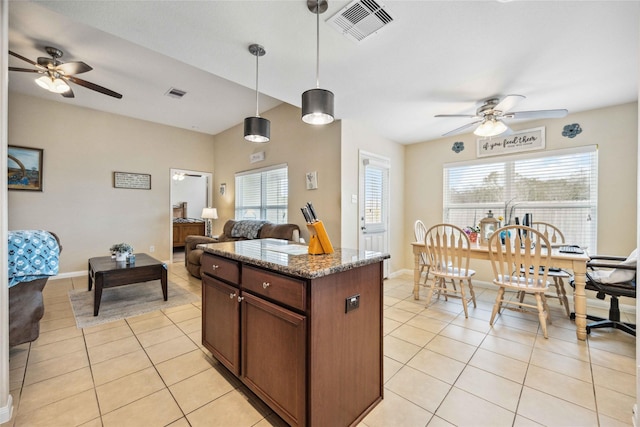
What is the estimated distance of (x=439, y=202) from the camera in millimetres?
4562

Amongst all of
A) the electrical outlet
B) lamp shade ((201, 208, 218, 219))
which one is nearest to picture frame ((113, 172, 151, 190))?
lamp shade ((201, 208, 218, 219))

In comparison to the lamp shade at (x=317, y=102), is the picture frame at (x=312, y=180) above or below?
below

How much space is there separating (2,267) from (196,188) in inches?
325

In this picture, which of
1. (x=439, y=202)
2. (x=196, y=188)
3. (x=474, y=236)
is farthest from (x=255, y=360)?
(x=196, y=188)

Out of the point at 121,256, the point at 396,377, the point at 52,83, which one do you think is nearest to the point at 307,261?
the point at 396,377

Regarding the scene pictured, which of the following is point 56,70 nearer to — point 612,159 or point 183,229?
point 183,229

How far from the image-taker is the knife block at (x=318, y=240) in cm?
161

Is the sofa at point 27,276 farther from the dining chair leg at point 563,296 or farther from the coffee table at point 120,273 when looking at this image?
the dining chair leg at point 563,296

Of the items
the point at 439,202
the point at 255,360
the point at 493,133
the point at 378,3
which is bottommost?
the point at 255,360

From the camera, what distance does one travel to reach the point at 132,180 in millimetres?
5254

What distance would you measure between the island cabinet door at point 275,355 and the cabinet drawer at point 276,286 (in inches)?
1.9

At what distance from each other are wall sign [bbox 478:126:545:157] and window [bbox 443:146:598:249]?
0.37ft

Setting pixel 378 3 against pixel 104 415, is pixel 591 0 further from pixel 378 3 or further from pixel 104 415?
pixel 104 415

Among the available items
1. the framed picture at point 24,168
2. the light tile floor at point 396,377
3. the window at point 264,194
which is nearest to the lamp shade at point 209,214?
the window at point 264,194
